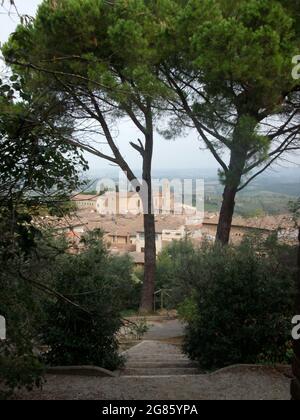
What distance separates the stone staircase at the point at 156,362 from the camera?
24.8 feet

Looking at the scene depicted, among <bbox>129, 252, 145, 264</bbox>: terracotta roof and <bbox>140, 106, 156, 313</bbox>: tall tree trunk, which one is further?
<bbox>129, 252, 145, 264</bbox>: terracotta roof

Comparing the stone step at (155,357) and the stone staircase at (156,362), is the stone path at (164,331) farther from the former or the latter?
the stone step at (155,357)

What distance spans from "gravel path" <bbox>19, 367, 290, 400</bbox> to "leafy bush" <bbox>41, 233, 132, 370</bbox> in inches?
19.8

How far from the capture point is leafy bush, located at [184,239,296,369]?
7.63 m

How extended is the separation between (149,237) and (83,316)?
32.1 ft

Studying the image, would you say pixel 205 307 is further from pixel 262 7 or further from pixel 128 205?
pixel 128 205

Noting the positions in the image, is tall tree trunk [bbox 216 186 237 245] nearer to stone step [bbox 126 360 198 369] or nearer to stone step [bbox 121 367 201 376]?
stone step [bbox 126 360 198 369]

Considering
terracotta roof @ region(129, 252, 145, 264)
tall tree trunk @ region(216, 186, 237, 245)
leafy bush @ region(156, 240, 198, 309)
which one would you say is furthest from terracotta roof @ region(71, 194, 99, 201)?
terracotta roof @ region(129, 252, 145, 264)

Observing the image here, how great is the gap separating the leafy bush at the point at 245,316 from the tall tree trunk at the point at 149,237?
8.64 m

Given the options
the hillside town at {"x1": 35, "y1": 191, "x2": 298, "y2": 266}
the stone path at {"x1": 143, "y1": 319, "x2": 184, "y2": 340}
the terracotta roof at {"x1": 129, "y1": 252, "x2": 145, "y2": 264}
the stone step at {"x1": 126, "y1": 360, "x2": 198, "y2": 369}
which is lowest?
the stone path at {"x1": 143, "y1": 319, "x2": 184, "y2": 340}

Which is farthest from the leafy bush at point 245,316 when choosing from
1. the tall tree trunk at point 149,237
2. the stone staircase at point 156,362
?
the tall tree trunk at point 149,237

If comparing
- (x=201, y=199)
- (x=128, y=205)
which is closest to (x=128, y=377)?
(x=201, y=199)

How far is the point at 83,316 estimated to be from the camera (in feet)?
23.7

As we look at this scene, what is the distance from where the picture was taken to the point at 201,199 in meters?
15.2
